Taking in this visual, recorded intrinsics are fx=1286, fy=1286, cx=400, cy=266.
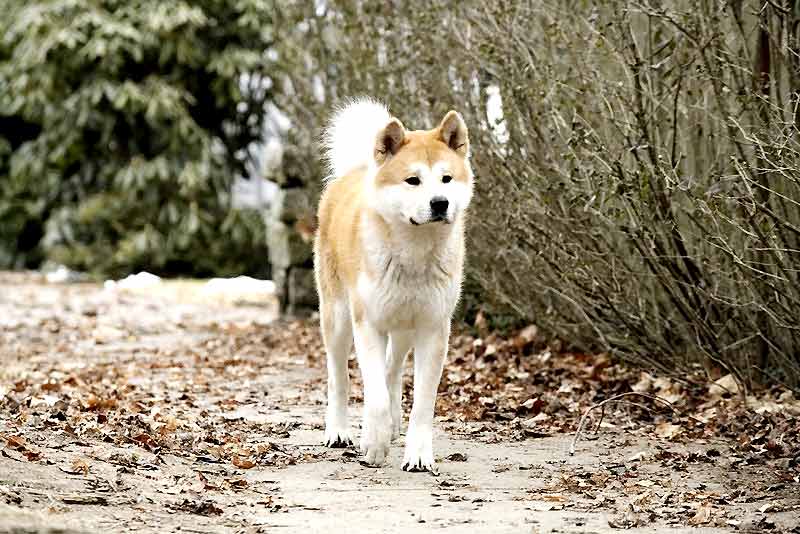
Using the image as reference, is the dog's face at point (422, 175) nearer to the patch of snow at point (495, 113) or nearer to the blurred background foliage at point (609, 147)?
the blurred background foliage at point (609, 147)

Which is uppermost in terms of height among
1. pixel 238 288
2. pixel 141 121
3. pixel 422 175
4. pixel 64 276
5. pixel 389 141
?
pixel 141 121

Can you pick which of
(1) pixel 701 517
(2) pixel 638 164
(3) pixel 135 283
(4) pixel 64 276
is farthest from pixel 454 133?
(4) pixel 64 276

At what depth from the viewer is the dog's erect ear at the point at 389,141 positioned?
569cm

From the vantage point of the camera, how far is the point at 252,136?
20.0 meters

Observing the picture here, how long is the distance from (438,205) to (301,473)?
1.30 meters

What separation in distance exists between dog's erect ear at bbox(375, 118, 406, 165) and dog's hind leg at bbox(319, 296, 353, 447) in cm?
93

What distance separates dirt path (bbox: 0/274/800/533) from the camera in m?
4.56

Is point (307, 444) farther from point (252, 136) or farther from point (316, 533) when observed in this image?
point (252, 136)

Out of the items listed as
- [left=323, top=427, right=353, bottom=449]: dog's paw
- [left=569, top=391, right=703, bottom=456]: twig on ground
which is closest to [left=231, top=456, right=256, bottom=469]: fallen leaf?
[left=323, top=427, right=353, bottom=449]: dog's paw

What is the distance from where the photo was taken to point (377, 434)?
561 centimetres

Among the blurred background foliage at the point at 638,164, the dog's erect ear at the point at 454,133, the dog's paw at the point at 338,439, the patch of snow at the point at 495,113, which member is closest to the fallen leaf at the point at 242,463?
the dog's paw at the point at 338,439

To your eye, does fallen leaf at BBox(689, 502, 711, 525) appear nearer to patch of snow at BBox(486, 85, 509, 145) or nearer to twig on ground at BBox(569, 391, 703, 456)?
twig on ground at BBox(569, 391, 703, 456)

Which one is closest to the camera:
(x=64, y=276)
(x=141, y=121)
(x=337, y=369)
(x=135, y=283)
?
(x=337, y=369)

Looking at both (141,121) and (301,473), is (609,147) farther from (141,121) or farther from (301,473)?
(141,121)
